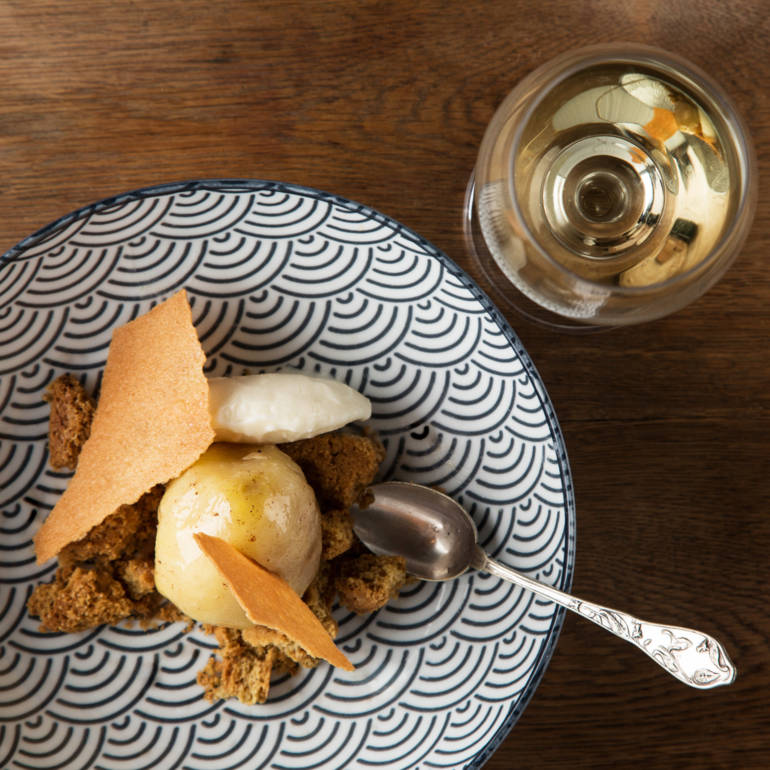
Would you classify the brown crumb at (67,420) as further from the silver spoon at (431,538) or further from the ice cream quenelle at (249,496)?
the silver spoon at (431,538)

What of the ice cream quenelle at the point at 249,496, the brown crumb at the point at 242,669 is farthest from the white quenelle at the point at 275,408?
the brown crumb at the point at 242,669

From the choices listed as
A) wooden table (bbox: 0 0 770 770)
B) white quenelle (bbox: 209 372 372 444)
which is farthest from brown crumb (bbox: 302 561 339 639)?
wooden table (bbox: 0 0 770 770)

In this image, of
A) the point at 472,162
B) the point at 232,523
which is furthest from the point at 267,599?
the point at 472,162

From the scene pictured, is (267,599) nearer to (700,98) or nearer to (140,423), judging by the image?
(140,423)

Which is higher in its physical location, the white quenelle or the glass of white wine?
the glass of white wine

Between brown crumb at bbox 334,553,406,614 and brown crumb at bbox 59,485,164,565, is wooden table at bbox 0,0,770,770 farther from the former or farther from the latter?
brown crumb at bbox 59,485,164,565

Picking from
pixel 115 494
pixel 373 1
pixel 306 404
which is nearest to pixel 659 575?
pixel 306 404
